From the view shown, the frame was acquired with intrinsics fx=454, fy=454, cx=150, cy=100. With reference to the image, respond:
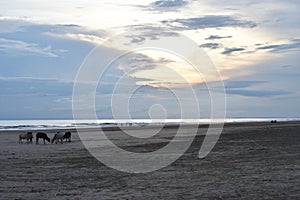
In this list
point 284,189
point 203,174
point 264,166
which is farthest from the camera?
point 264,166

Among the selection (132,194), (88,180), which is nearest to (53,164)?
(88,180)

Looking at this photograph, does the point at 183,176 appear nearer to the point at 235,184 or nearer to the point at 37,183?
the point at 235,184

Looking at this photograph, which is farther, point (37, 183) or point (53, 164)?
point (53, 164)

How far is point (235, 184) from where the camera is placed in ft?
48.3

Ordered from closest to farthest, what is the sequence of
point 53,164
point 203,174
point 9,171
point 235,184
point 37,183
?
point 235,184 → point 37,183 → point 203,174 → point 9,171 → point 53,164

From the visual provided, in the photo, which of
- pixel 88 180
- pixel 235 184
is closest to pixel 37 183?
pixel 88 180

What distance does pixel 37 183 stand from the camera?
16.2 m

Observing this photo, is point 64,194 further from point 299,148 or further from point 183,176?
point 299,148

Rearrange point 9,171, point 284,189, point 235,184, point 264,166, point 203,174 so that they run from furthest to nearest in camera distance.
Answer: point 9,171
point 264,166
point 203,174
point 235,184
point 284,189

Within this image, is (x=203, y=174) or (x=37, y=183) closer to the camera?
(x=37, y=183)

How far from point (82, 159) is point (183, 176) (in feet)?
29.4

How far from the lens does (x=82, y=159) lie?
24469mm

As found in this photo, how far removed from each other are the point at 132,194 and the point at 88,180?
360cm

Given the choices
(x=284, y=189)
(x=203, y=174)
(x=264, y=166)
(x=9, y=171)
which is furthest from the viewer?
(x=9, y=171)
